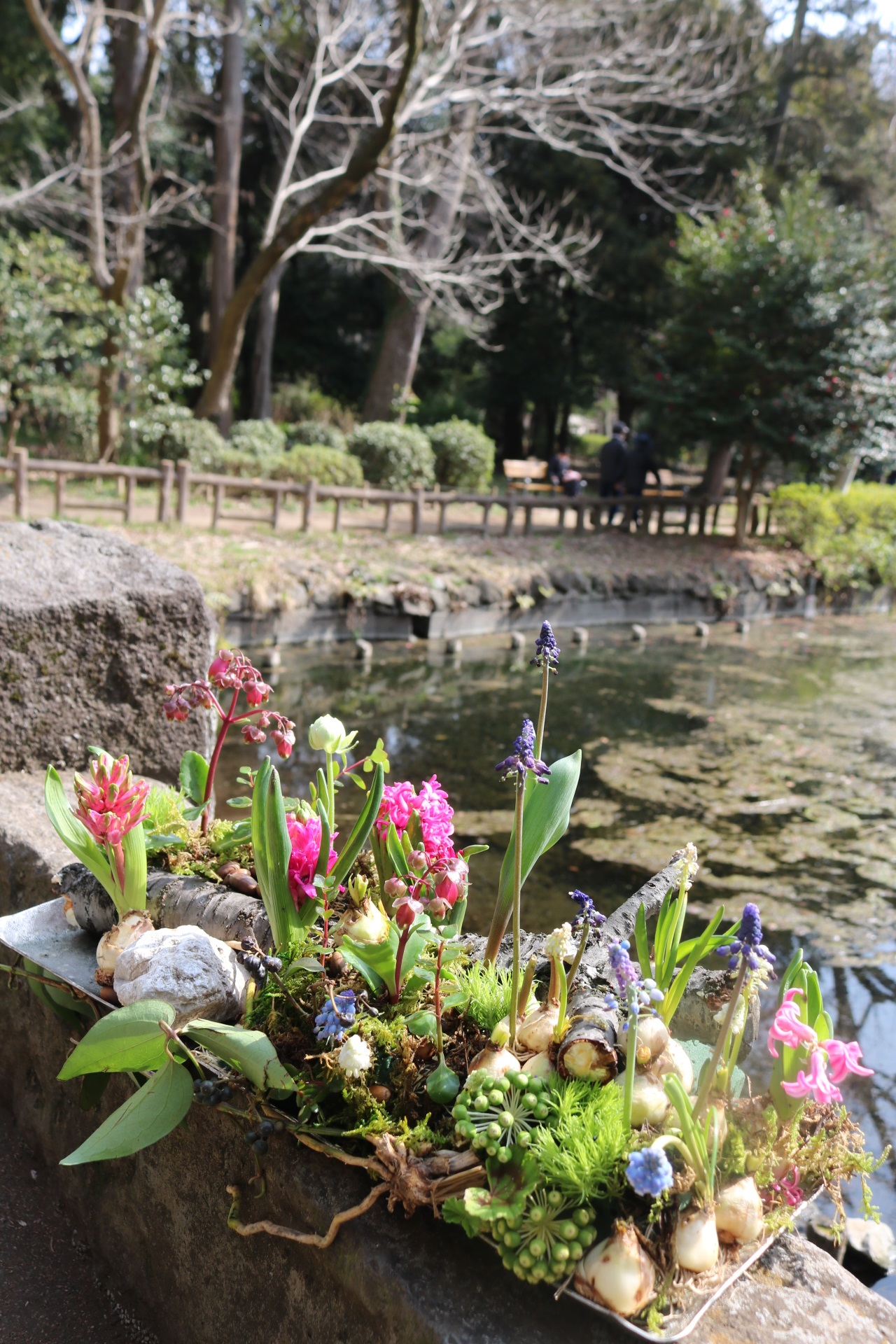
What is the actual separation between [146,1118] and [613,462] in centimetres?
1486

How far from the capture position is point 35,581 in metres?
2.98

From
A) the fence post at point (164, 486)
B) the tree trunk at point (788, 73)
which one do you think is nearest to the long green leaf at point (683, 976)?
the fence post at point (164, 486)

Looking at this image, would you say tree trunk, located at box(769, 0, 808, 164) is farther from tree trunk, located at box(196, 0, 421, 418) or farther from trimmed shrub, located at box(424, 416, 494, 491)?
tree trunk, located at box(196, 0, 421, 418)

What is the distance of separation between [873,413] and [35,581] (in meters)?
12.9

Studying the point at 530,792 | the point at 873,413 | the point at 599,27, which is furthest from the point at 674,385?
the point at 530,792

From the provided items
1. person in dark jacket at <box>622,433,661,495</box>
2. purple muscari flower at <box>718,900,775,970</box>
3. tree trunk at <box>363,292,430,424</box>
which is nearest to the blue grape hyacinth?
purple muscari flower at <box>718,900,775,970</box>

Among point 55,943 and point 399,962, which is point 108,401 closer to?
point 55,943

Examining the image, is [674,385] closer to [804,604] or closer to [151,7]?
[804,604]

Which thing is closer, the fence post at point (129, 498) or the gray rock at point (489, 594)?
the gray rock at point (489, 594)

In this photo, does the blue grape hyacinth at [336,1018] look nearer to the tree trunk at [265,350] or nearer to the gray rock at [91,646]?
the gray rock at [91,646]

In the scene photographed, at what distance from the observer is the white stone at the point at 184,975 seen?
1.57m

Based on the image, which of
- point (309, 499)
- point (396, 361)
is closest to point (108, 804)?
point (309, 499)

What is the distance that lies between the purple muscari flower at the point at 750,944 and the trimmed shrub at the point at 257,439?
1368 cm

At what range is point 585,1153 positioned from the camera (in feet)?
4.03
